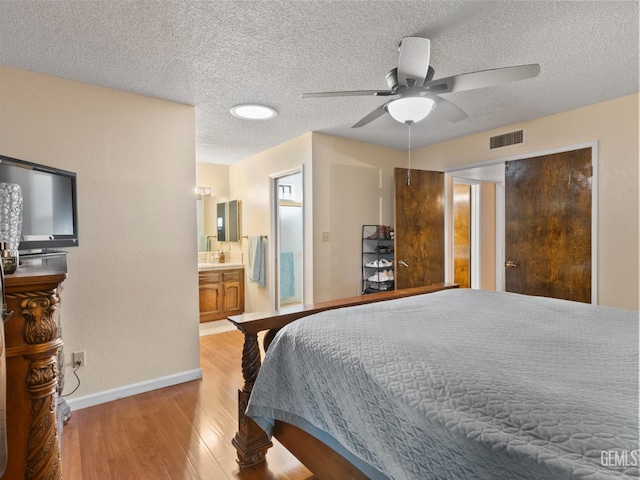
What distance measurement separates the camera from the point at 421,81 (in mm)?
1752

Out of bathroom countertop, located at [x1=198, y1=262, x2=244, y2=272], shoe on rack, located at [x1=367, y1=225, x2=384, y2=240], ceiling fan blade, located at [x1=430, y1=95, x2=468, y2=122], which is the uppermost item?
ceiling fan blade, located at [x1=430, y1=95, x2=468, y2=122]

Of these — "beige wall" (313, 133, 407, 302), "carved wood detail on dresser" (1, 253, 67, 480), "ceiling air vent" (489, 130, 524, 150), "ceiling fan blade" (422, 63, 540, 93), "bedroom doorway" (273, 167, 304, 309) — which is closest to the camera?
"carved wood detail on dresser" (1, 253, 67, 480)

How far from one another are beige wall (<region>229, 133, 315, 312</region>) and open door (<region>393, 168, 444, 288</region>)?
990 millimetres

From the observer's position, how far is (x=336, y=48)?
1.95 meters

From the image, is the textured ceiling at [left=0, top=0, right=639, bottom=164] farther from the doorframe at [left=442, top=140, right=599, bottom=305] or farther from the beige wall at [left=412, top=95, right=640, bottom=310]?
the doorframe at [left=442, top=140, right=599, bottom=305]

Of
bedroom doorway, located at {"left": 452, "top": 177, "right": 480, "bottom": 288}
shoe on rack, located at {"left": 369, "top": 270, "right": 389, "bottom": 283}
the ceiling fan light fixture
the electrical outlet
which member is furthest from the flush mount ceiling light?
bedroom doorway, located at {"left": 452, "top": 177, "right": 480, "bottom": 288}

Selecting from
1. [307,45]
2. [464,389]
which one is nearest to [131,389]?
[464,389]

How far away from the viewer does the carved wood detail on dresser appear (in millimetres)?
983

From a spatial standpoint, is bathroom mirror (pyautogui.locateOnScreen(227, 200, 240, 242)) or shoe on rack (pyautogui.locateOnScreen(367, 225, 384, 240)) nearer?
shoe on rack (pyautogui.locateOnScreen(367, 225, 384, 240))

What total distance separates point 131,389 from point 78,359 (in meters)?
0.44

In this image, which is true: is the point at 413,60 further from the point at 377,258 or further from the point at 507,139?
the point at 377,258

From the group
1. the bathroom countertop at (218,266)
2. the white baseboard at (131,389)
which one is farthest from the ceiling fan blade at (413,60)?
the bathroom countertop at (218,266)

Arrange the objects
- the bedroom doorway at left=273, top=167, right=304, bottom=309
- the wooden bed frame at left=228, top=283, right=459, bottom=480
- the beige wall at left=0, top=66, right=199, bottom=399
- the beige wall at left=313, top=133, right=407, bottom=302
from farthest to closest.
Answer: the bedroom doorway at left=273, top=167, right=304, bottom=309, the beige wall at left=313, top=133, right=407, bottom=302, the beige wall at left=0, top=66, right=199, bottom=399, the wooden bed frame at left=228, top=283, right=459, bottom=480

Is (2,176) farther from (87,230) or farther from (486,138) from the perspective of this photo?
(486,138)
